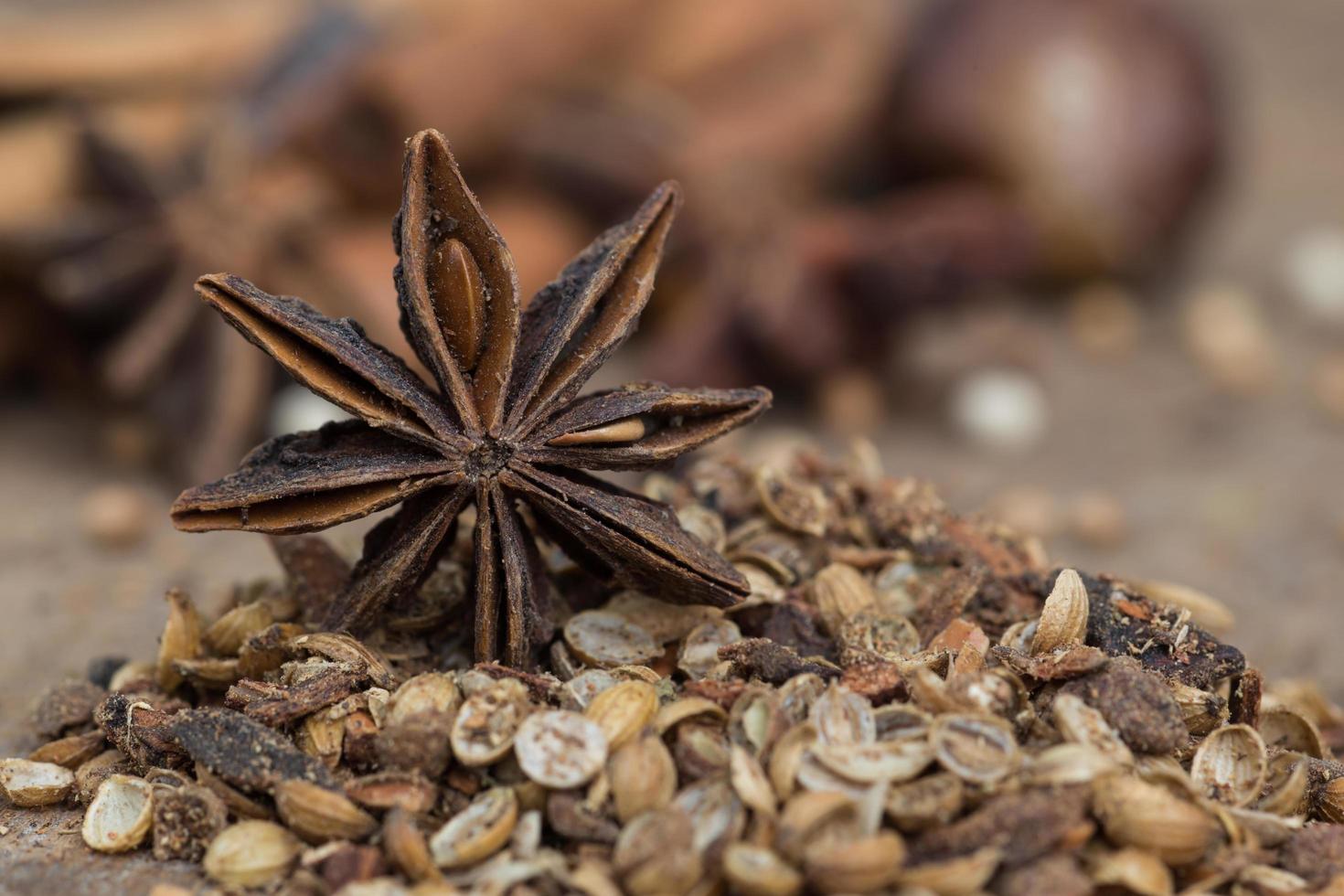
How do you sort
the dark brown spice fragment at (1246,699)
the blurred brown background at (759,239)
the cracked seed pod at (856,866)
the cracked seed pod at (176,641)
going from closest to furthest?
the cracked seed pod at (856,866) < the dark brown spice fragment at (1246,699) < the cracked seed pod at (176,641) < the blurred brown background at (759,239)

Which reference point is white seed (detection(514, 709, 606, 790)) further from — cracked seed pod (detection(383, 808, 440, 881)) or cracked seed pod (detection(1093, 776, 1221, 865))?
cracked seed pod (detection(1093, 776, 1221, 865))

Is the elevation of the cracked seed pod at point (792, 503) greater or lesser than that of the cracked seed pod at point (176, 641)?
greater

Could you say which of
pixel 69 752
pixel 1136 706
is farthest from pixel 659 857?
pixel 69 752

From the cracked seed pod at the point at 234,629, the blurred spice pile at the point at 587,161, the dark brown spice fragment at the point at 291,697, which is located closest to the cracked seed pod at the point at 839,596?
the dark brown spice fragment at the point at 291,697

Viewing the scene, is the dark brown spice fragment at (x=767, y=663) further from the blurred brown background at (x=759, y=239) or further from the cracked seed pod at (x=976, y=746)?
the blurred brown background at (x=759, y=239)

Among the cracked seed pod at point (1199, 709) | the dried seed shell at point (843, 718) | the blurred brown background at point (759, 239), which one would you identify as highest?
the blurred brown background at point (759, 239)
